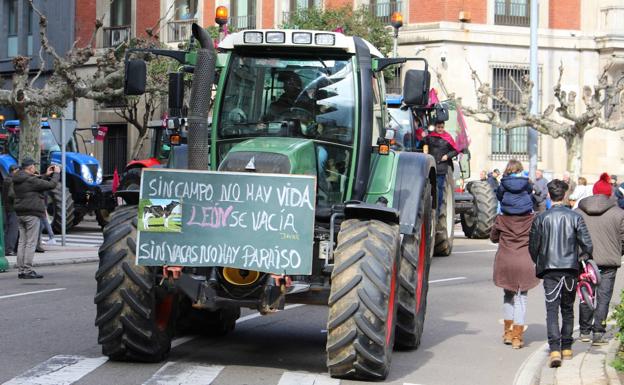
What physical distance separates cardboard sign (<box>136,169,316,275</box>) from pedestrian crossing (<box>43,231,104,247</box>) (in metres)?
16.3

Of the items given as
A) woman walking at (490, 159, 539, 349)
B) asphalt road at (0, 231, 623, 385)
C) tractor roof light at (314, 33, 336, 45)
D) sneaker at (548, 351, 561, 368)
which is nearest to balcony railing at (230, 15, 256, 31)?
asphalt road at (0, 231, 623, 385)

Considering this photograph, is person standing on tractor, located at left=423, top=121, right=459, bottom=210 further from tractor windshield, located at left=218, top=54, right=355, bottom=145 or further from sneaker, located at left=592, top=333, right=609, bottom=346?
tractor windshield, located at left=218, top=54, right=355, bottom=145

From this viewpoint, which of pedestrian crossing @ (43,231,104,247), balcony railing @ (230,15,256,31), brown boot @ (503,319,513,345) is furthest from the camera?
balcony railing @ (230,15,256,31)

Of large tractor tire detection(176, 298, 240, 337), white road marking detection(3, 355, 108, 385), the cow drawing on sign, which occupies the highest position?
the cow drawing on sign

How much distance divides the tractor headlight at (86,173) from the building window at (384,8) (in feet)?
50.3

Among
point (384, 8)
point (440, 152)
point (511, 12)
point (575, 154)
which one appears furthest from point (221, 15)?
point (511, 12)

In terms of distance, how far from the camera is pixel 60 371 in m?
9.98

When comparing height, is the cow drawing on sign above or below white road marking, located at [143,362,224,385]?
above

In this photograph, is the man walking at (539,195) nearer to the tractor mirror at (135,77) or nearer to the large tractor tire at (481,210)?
the large tractor tire at (481,210)

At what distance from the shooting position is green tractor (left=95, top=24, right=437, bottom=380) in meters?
9.70

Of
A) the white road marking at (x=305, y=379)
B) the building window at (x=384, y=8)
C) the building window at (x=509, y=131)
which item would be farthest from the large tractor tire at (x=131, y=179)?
the building window at (x=509, y=131)

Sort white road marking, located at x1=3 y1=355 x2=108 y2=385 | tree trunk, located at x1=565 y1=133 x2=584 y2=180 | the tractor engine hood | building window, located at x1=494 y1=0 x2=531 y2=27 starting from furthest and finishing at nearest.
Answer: building window, located at x1=494 y1=0 x2=531 y2=27, tree trunk, located at x1=565 y1=133 x2=584 y2=180, the tractor engine hood, white road marking, located at x1=3 y1=355 x2=108 y2=385

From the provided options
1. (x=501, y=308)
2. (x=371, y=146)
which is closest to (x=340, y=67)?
(x=371, y=146)

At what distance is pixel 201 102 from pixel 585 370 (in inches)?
155
